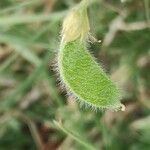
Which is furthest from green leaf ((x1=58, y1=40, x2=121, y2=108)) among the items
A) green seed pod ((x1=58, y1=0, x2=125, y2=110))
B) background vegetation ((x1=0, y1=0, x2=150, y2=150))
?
background vegetation ((x1=0, y1=0, x2=150, y2=150))

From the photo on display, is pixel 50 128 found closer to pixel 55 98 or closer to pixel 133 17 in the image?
pixel 55 98

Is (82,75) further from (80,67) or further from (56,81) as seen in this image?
(56,81)

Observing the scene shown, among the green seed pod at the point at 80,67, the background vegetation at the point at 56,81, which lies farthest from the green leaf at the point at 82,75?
the background vegetation at the point at 56,81

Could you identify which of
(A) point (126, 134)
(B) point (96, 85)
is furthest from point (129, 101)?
(B) point (96, 85)

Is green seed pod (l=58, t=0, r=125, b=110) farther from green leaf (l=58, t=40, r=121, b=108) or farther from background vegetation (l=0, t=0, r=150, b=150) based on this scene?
background vegetation (l=0, t=0, r=150, b=150)

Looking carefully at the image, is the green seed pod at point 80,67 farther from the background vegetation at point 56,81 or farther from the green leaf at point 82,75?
the background vegetation at point 56,81

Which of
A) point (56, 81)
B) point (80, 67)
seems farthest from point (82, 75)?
point (56, 81)
